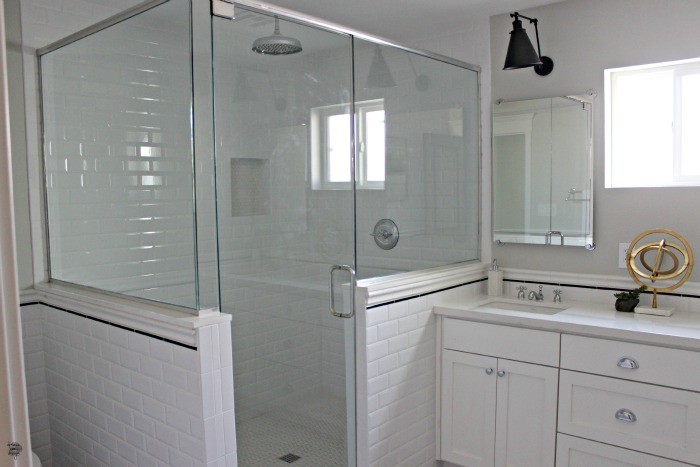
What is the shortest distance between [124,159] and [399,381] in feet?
5.15

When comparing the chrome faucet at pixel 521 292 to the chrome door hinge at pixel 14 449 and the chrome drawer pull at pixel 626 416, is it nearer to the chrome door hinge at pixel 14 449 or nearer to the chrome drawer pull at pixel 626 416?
the chrome drawer pull at pixel 626 416

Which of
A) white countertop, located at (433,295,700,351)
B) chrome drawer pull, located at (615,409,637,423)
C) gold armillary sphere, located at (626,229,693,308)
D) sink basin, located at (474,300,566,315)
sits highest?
gold armillary sphere, located at (626,229,693,308)

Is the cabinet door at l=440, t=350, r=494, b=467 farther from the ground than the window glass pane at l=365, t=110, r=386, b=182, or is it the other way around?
the window glass pane at l=365, t=110, r=386, b=182

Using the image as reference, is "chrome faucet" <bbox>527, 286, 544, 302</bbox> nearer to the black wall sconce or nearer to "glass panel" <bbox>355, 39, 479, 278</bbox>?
"glass panel" <bbox>355, 39, 479, 278</bbox>

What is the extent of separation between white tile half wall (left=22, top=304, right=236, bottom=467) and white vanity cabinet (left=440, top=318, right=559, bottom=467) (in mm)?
1196

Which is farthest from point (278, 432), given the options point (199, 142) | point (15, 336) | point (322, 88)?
point (15, 336)

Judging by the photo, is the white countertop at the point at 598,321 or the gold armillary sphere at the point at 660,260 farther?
the gold armillary sphere at the point at 660,260

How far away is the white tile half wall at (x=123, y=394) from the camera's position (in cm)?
208

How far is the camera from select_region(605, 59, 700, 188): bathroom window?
112 inches

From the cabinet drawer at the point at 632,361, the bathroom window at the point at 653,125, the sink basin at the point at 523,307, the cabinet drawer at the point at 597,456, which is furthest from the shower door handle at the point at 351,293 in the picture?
the bathroom window at the point at 653,125

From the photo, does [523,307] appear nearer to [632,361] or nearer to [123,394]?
[632,361]

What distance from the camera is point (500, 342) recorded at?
8.98 feet

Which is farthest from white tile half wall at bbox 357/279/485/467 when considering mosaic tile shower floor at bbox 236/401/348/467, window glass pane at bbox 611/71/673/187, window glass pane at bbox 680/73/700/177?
window glass pane at bbox 680/73/700/177

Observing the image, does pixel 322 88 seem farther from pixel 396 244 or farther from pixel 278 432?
pixel 278 432
